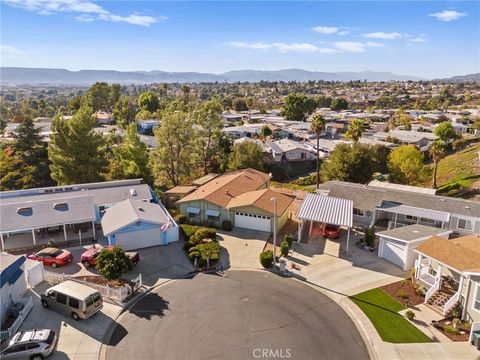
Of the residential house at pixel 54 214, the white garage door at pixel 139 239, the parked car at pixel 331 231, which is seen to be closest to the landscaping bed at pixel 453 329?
the parked car at pixel 331 231

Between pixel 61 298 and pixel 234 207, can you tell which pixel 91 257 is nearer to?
pixel 61 298

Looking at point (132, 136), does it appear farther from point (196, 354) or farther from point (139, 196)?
point (196, 354)

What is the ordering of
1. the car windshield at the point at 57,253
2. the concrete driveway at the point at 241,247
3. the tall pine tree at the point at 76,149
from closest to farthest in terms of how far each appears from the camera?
the car windshield at the point at 57,253 < the concrete driveway at the point at 241,247 < the tall pine tree at the point at 76,149

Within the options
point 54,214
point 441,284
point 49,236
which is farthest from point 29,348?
point 441,284

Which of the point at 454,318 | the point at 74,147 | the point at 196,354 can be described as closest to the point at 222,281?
the point at 196,354

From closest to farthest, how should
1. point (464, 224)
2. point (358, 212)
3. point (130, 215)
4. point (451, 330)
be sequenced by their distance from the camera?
point (451, 330), point (130, 215), point (464, 224), point (358, 212)

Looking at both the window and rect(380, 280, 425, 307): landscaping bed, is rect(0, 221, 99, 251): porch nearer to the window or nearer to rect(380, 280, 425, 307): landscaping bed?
rect(380, 280, 425, 307): landscaping bed

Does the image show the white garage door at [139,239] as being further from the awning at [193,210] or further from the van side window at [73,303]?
the van side window at [73,303]
